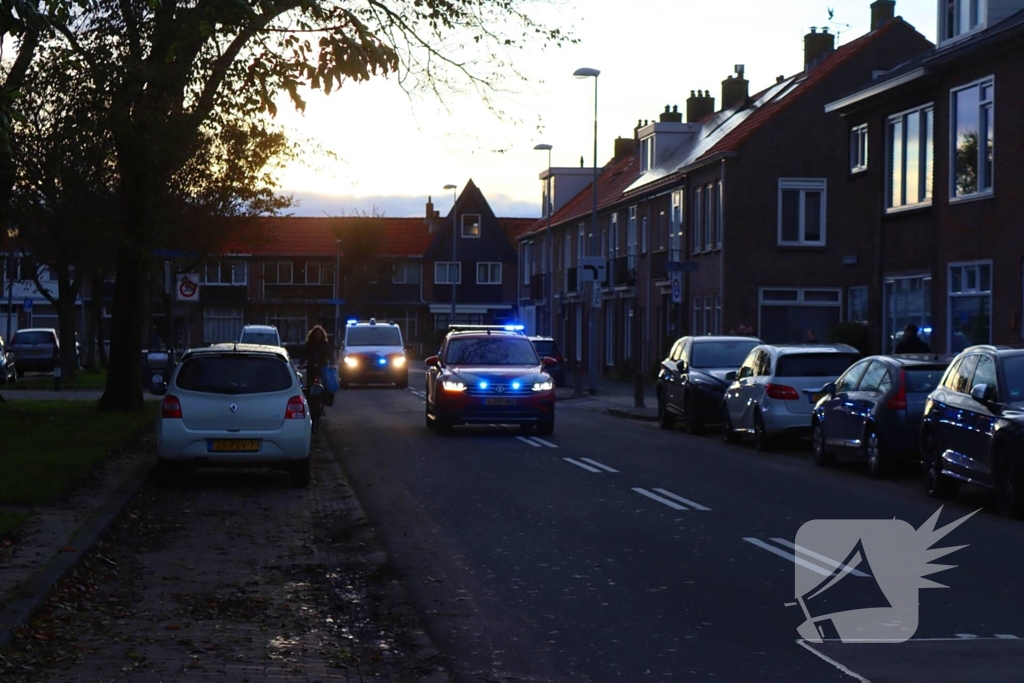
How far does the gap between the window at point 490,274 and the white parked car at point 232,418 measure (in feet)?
→ 253

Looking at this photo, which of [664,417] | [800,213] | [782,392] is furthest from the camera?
[800,213]

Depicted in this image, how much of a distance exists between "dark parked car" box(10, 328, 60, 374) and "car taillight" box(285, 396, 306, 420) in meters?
39.9

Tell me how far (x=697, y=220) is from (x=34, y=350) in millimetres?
24900

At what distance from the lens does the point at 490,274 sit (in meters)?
93.4

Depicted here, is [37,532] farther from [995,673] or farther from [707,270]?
[707,270]

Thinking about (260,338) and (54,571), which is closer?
(54,571)

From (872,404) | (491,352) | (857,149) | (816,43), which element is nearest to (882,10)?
(816,43)

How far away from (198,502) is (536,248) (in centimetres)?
5970

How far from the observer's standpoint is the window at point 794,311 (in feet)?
140

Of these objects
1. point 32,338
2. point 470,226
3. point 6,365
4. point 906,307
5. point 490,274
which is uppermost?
point 470,226

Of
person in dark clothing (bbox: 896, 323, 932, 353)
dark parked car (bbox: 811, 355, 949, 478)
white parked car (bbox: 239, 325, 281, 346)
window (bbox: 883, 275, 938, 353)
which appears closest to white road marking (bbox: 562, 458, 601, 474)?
dark parked car (bbox: 811, 355, 949, 478)

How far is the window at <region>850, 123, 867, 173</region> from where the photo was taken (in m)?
33.2

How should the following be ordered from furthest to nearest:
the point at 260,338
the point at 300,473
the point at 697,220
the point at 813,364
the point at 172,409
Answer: the point at 697,220, the point at 260,338, the point at 813,364, the point at 300,473, the point at 172,409

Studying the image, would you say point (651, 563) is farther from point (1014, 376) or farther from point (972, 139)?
point (972, 139)
